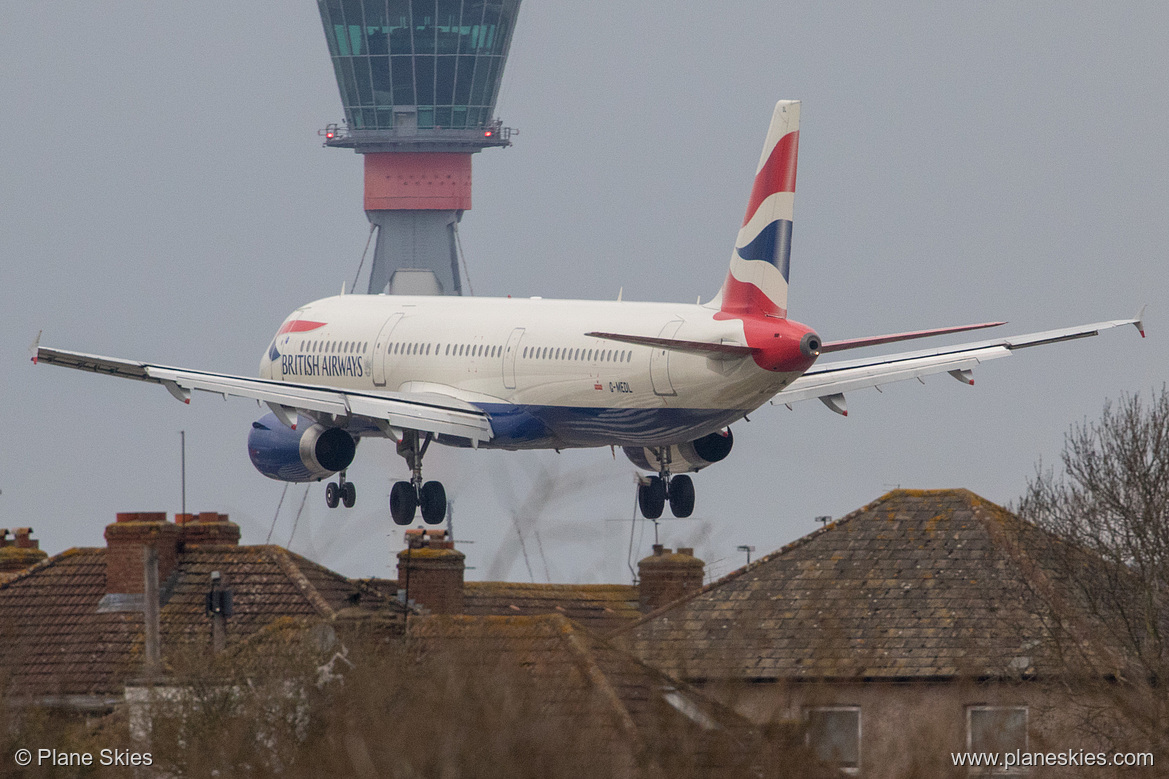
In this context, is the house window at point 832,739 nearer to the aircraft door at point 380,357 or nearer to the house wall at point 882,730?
the house wall at point 882,730

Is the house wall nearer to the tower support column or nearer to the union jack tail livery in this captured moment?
the union jack tail livery

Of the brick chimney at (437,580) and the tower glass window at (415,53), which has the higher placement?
the tower glass window at (415,53)

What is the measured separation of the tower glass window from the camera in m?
183

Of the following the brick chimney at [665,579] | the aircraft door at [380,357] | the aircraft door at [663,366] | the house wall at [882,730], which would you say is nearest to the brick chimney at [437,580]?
the brick chimney at [665,579]

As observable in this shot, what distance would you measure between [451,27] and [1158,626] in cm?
14539

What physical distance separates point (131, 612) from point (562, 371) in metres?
13.8

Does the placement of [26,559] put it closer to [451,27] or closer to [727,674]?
[727,674]

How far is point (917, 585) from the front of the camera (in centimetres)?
4766

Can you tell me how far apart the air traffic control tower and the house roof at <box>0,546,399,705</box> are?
432 ft

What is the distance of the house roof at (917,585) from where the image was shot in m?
43.1

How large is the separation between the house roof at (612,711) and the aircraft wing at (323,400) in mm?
35701

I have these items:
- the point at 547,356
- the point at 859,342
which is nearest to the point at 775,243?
the point at 859,342

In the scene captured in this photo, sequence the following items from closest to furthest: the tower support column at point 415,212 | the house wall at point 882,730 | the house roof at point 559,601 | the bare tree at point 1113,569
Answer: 1. the house wall at point 882,730
2. the bare tree at point 1113,569
3. the house roof at point 559,601
4. the tower support column at point 415,212

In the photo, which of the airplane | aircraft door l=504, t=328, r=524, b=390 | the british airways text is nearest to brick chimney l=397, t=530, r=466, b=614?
the airplane
